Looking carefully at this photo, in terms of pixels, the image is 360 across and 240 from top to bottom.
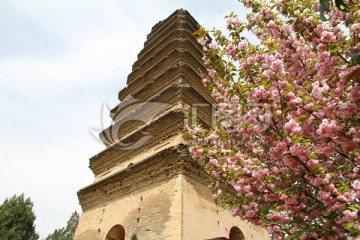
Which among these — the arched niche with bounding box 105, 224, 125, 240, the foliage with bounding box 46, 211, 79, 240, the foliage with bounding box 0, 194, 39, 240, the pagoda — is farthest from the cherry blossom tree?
the foliage with bounding box 46, 211, 79, 240

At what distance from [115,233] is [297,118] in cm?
894

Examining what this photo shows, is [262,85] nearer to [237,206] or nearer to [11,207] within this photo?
[237,206]

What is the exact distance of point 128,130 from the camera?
13.2m

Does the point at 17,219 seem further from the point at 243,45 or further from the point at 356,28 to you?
the point at 356,28

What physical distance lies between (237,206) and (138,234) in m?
4.71

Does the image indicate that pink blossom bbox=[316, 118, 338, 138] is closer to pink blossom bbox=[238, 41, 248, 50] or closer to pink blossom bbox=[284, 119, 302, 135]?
pink blossom bbox=[284, 119, 302, 135]

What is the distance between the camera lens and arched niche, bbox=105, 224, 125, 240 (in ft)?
32.7

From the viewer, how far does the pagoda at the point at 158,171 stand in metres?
8.28

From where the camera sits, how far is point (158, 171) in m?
9.23

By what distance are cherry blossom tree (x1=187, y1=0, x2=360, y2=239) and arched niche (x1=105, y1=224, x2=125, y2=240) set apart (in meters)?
6.14

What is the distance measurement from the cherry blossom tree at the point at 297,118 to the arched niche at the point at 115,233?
6145 millimetres

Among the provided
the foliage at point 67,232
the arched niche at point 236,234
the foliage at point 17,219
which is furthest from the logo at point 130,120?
the foliage at point 67,232

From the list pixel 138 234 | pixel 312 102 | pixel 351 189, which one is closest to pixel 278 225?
pixel 351 189

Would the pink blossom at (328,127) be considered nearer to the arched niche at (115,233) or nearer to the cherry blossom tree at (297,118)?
the cherry blossom tree at (297,118)
